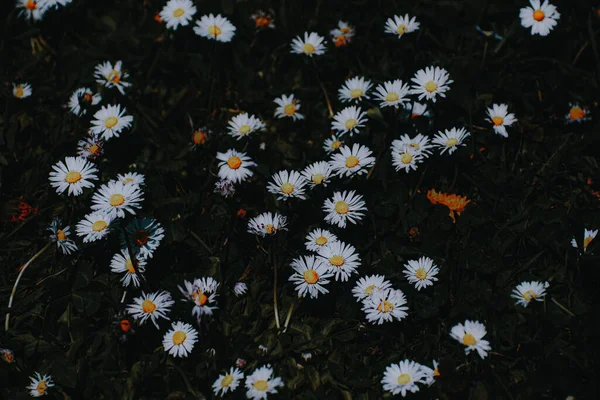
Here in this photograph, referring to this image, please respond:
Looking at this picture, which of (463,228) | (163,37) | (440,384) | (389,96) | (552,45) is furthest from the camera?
(163,37)

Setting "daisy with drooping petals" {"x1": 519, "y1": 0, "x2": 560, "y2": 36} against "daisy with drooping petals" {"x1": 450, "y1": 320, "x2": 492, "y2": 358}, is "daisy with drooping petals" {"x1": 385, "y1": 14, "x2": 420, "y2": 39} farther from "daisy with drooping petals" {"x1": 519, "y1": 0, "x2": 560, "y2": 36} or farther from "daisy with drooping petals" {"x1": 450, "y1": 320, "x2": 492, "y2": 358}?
Result: "daisy with drooping petals" {"x1": 450, "y1": 320, "x2": 492, "y2": 358}

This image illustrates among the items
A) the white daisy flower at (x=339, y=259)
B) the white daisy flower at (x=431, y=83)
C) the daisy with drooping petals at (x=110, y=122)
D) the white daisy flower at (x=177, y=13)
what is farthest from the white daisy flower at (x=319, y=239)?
the white daisy flower at (x=177, y=13)

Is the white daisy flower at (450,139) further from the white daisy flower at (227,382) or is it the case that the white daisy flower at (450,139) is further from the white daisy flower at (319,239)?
the white daisy flower at (227,382)

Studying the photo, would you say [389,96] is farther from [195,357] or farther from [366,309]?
[195,357]

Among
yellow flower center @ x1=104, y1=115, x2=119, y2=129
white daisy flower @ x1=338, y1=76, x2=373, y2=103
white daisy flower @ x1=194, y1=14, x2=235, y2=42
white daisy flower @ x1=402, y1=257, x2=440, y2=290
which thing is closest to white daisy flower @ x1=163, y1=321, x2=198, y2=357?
white daisy flower @ x1=402, y1=257, x2=440, y2=290

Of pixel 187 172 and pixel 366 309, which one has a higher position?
pixel 187 172

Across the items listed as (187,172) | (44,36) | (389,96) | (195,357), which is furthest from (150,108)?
(195,357)
